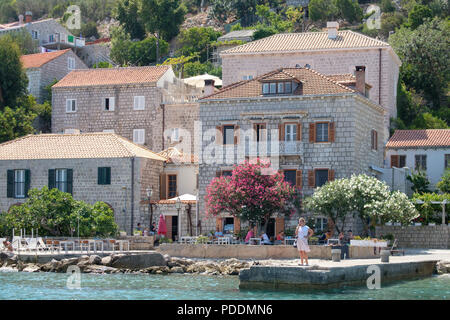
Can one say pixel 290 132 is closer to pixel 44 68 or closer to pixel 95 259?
pixel 95 259

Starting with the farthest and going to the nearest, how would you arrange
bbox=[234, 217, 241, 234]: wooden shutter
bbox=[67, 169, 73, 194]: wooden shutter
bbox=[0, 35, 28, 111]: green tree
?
bbox=[0, 35, 28, 111]: green tree, bbox=[67, 169, 73, 194]: wooden shutter, bbox=[234, 217, 241, 234]: wooden shutter

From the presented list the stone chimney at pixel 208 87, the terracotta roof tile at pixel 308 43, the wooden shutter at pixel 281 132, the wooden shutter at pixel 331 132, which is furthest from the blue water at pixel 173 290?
the terracotta roof tile at pixel 308 43

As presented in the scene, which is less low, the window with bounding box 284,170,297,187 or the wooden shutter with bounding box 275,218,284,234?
the window with bounding box 284,170,297,187

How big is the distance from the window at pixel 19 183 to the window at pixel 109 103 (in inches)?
442

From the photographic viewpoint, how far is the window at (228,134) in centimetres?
4462

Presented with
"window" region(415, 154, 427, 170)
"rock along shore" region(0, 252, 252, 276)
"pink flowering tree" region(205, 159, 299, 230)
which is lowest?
"rock along shore" region(0, 252, 252, 276)

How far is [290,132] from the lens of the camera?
143 feet

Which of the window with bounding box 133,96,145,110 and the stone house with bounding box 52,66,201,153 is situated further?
the window with bounding box 133,96,145,110

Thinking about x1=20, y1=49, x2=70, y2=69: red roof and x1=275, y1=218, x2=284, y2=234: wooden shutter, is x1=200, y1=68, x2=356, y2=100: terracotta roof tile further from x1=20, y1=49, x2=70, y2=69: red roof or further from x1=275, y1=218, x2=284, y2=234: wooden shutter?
x1=20, y1=49, x2=70, y2=69: red roof

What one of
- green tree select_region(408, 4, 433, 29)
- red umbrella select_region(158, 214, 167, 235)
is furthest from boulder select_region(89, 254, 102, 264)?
green tree select_region(408, 4, 433, 29)

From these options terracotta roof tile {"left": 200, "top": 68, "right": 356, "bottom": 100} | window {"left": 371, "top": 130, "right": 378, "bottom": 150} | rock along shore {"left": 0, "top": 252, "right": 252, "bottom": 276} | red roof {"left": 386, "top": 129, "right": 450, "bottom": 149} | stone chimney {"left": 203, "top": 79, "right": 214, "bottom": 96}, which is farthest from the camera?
stone chimney {"left": 203, "top": 79, "right": 214, "bottom": 96}

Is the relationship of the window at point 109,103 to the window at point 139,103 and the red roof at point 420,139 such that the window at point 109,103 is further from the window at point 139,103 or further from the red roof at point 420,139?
the red roof at point 420,139

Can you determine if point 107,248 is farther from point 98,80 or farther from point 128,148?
point 98,80

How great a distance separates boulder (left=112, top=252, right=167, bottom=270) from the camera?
3700 cm
